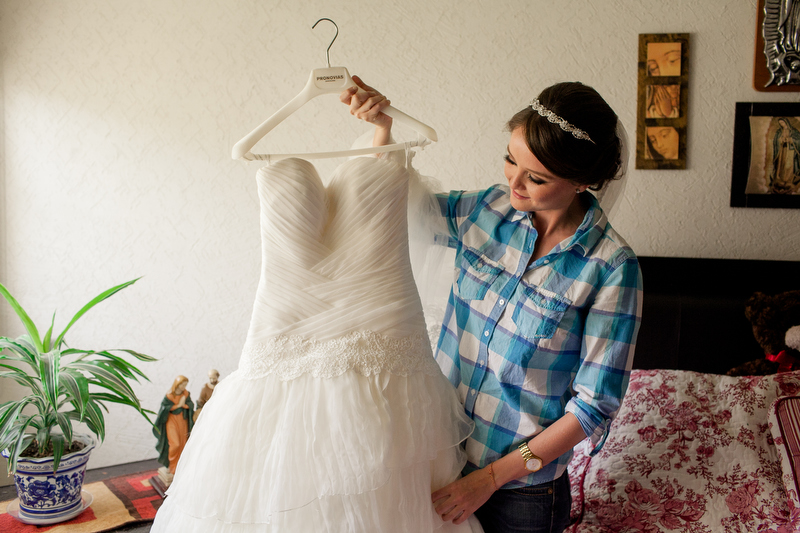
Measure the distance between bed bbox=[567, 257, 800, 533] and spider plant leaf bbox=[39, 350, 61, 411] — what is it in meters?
1.51

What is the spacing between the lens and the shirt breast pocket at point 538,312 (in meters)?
1.14

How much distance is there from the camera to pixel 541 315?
115 centimetres

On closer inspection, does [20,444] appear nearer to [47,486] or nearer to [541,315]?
[47,486]

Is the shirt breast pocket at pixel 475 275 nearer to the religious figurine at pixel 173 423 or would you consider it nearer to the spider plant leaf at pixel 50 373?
the religious figurine at pixel 173 423

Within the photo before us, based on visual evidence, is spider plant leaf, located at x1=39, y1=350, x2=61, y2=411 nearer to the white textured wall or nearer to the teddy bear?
the white textured wall

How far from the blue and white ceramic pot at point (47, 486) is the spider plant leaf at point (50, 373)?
0.53 feet

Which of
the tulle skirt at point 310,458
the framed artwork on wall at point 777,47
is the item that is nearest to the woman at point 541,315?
the tulle skirt at point 310,458

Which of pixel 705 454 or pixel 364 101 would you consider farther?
pixel 705 454

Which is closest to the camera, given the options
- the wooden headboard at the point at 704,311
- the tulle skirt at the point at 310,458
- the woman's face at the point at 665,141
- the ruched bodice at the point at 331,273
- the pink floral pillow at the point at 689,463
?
the tulle skirt at the point at 310,458

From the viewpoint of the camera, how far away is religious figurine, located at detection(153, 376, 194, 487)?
6.48 feet

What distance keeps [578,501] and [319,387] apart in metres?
0.96

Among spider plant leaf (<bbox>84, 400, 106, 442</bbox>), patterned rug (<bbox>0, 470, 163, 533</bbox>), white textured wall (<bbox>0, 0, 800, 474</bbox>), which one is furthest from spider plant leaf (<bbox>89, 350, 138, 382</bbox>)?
white textured wall (<bbox>0, 0, 800, 474</bbox>)

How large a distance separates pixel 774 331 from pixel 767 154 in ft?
2.08

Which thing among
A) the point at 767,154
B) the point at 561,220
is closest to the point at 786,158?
the point at 767,154
